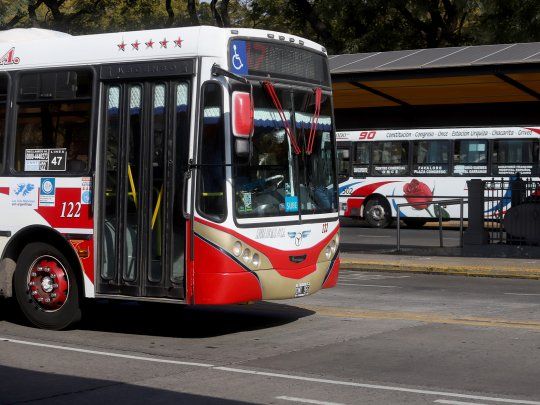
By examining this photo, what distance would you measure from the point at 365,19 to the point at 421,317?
3233 cm

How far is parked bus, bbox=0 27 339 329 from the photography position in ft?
34.5

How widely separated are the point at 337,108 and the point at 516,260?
315 inches

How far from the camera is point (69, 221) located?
11.4 m

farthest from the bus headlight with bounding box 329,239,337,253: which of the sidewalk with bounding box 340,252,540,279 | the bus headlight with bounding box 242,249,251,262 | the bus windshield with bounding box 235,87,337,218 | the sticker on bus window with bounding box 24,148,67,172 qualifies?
the sidewalk with bounding box 340,252,540,279

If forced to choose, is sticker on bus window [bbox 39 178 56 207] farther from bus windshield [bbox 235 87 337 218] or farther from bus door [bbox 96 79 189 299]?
bus windshield [bbox 235 87 337 218]

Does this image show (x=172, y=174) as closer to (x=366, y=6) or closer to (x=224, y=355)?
(x=224, y=355)

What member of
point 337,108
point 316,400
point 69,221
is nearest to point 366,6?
point 337,108

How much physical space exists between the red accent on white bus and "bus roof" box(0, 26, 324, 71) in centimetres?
61

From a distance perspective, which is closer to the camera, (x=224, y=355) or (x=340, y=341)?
(x=224, y=355)

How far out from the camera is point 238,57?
10750mm

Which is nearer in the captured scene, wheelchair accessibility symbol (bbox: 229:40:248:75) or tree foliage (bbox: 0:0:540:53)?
wheelchair accessibility symbol (bbox: 229:40:248:75)

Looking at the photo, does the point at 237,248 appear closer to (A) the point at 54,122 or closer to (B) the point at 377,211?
(A) the point at 54,122

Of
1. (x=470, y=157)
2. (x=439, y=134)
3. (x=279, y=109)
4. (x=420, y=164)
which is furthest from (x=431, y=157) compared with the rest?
(x=279, y=109)

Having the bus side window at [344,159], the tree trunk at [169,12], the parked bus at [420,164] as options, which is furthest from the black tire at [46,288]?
the tree trunk at [169,12]
